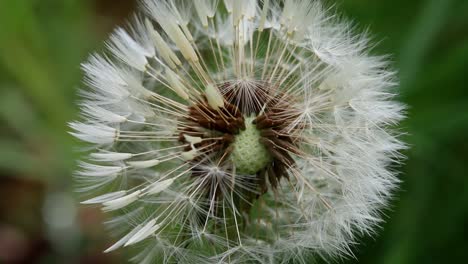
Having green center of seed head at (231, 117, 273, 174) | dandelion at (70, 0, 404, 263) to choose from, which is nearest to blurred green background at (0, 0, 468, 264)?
dandelion at (70, 0, 404, 263)

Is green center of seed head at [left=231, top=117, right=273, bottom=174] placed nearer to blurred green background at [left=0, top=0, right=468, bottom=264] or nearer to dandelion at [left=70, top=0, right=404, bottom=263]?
dandelion at [left=70, top=0, right=404, bottom=263]

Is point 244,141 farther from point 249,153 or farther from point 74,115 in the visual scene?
point 74,115

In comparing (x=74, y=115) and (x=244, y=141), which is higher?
(x=74, y=115)

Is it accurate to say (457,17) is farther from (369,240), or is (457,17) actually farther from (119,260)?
(119,260)

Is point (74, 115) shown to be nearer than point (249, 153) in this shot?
No

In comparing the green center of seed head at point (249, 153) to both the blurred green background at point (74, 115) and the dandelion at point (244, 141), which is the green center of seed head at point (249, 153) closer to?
the dandelion at point (244, 141)

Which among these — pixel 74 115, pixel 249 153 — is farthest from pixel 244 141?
pixel 74 115
